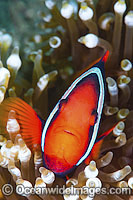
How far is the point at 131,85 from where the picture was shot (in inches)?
42.6

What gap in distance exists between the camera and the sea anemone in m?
0.84

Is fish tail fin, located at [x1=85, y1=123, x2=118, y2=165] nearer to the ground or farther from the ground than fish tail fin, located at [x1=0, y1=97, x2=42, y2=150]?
nearer to the ground

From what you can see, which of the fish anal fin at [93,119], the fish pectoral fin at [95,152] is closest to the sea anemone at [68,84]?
the fish pectoral fin at [95,152]

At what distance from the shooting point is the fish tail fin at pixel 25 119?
0.90m

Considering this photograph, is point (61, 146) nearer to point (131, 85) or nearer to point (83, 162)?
point (83, 162)

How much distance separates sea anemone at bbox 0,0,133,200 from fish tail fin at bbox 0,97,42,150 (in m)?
0.03

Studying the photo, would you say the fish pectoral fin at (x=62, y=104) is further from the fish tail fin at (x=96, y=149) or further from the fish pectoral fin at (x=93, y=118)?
the fish tail fin at (x=96, y=149)

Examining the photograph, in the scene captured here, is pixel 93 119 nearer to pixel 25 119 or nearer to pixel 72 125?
pixel 72 125

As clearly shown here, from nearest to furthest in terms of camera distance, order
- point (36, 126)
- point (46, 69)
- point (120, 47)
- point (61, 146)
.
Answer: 1. point (61, 146)
2. point (36, 126)
3. point (120, 47)
4. point (46, 69)

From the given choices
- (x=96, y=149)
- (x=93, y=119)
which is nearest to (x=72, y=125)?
(x=93, y=119)

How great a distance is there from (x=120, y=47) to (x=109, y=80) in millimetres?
305

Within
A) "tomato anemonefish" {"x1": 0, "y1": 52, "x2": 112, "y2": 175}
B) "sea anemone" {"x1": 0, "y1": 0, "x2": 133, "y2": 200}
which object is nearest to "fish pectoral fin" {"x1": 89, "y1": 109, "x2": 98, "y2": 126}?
"tomato anemonefish" {"x1": 0, "y1": 52, "x2": 112, "y2": 175}

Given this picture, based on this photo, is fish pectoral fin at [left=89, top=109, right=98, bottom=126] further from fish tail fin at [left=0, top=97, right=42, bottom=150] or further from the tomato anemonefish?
fish tail fin at [left=0, top=97, right=42, bottom=150]

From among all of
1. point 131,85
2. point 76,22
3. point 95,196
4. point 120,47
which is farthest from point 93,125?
point 76,22
